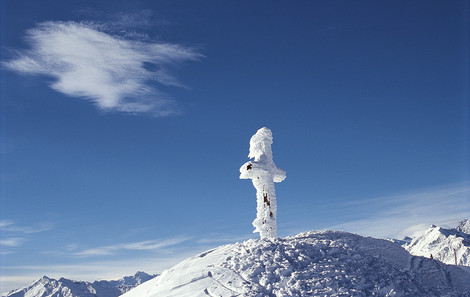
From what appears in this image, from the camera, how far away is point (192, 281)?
1225 inches

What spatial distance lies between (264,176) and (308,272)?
1241cm

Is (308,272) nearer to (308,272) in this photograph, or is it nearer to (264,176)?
(308,272)

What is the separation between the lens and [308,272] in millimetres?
30516

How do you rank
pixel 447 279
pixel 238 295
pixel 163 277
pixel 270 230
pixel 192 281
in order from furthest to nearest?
pixel 270 230
pixel 447 279
pixel 163 277
pixel 192 281
pixel 238 295

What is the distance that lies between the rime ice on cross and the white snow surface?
11.4 ft

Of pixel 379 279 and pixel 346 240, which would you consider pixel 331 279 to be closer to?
pixel 379 279

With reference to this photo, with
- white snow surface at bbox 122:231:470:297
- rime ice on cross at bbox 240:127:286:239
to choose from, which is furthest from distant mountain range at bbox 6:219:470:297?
rime ice on cross at bbox 240:127:286:239

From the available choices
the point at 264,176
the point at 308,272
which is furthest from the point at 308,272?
the point at 264,176

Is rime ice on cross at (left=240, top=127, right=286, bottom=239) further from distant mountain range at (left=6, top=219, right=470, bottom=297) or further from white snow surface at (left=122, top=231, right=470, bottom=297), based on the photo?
white snow surface at (left=122, top=231, right=470, bottom=297)

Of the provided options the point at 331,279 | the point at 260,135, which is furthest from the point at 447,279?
the point at 260,135

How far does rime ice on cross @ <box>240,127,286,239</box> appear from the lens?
40.4 metres

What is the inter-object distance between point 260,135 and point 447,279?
19.2 metres

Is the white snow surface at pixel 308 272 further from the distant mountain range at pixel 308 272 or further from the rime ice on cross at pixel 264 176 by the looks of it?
the rime ice on cross at pixel 264 176

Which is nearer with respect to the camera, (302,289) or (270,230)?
(302,289)
